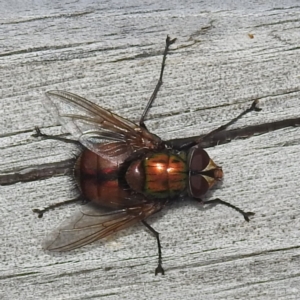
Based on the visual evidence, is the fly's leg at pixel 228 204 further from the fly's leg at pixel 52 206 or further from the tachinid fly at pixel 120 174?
the fly's leg at pixel 52 206

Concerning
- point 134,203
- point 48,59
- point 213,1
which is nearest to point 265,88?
point 213,1

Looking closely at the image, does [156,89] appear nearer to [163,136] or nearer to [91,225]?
[163,136]

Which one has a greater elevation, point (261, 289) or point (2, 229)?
point (2, 229)

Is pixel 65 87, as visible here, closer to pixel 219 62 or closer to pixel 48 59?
pixel 48 59

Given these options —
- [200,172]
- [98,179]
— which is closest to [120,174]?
[98,179]

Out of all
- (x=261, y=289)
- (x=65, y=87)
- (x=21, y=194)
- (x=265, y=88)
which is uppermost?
(x=65, y=87)

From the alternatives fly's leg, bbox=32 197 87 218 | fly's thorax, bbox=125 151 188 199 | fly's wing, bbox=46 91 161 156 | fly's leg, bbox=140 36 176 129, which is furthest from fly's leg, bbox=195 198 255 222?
fly's leg, bbox=32 197 87 218
